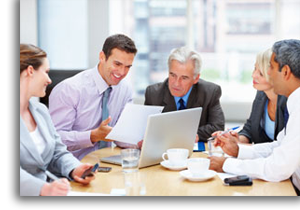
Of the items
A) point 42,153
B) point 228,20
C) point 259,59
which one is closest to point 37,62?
point 42,153

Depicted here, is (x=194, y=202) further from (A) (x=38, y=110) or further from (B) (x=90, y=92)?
(B) (x=90, y=92)

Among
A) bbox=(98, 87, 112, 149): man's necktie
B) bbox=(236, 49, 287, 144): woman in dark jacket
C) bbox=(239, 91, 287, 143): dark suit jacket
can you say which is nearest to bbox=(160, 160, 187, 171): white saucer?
bbox=(98, 87, 112, 149): man's necktie

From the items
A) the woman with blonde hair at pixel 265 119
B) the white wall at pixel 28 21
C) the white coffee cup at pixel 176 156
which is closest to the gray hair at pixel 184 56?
the woman with blonde hair at pixel 265 119

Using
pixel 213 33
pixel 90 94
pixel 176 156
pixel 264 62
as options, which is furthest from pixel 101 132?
pixel 213 33

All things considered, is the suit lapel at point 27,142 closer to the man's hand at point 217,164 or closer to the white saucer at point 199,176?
the white saucer at point 199,176

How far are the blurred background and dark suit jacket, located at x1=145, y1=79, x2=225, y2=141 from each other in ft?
6.66

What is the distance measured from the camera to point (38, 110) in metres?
1.79

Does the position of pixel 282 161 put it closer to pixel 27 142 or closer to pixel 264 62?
pixel 264 62

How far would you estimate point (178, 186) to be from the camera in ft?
5.58

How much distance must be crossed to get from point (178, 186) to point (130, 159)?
29 centimetres

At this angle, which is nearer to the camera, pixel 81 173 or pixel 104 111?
pixel 81 173

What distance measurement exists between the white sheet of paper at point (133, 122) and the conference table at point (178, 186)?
0.27 m

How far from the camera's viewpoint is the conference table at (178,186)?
5.31 ft

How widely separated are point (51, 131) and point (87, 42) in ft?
10.7
